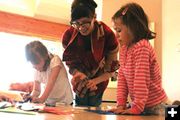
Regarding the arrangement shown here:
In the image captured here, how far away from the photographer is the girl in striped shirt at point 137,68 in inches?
39.0

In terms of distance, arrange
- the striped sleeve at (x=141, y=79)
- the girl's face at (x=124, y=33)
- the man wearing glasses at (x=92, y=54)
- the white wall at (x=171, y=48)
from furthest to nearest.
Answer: the white wall at (x=171, y=48) < the man wearing glasses at (x=92, y=54) < the girl's face at (x=124, y=33) < the striped sleeve at (x=141, y=79)

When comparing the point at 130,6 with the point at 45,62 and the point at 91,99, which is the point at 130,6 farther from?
the point at 45,62

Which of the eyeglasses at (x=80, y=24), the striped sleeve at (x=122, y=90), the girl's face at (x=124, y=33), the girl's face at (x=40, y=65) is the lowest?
the striped sleeve at (x=122, y=90)

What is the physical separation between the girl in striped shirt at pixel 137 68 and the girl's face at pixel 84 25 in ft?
0.59

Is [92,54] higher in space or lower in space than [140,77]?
higher

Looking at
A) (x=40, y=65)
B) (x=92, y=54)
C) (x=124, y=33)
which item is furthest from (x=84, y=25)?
(x=40, y=65)

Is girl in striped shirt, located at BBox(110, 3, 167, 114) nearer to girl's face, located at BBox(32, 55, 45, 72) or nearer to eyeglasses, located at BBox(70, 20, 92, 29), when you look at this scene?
eyeglasses, located at BBox(70, 20, 92, 29)

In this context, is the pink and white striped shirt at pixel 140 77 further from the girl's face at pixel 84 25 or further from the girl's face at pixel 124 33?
the girl's face at pixel 84 25

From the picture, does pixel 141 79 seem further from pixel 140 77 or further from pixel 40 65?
pixel 40 65

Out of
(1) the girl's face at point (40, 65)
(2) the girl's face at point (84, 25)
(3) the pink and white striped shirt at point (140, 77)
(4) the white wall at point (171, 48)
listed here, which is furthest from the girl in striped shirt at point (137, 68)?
(4) the white wall at point (171, 48)

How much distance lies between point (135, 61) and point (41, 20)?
3427 millimetres

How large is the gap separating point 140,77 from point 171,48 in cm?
193

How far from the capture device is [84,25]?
4.32ft

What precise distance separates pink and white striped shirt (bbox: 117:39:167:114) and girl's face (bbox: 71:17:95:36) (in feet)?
0.78
